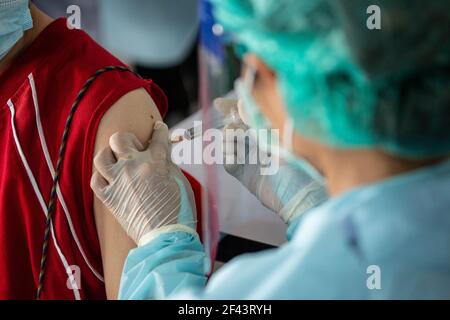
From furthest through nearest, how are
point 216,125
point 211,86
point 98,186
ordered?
point 216,125, point 98,186, point 211,86

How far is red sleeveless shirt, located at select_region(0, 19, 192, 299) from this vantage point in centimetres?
127

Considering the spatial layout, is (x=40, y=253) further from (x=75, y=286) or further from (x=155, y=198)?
(x=155, y=198)

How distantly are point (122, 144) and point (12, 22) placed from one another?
0.33 meters

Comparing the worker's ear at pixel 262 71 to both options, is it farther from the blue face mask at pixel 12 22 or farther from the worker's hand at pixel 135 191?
the blue face mask at pixel 12 22

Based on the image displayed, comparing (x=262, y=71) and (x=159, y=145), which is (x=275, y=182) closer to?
(x=159, y=145)

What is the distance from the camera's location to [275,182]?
140cm

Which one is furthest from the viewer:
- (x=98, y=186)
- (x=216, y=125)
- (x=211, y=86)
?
(x=216, y=125)

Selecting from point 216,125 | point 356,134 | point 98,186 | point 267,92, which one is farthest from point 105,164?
point 356,134

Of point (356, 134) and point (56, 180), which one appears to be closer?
point (356, 134)

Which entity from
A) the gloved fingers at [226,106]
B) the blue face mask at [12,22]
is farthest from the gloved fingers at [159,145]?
the blue face mask at [12,22]

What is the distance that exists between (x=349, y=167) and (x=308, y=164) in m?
0.09

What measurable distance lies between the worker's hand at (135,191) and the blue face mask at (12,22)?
30 centimetres

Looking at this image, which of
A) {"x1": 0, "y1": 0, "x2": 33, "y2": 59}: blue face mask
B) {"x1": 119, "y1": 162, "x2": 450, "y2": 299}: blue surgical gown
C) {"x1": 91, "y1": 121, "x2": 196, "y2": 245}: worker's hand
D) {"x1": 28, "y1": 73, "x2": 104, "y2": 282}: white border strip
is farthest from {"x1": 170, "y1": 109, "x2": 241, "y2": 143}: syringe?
{"x1": 119, "y1": 162, "x2": 450, "y2": 299}: blue surgical gown

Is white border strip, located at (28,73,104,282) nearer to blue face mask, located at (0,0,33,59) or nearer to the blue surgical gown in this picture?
blue face mask, located at (0,0,33,59)
